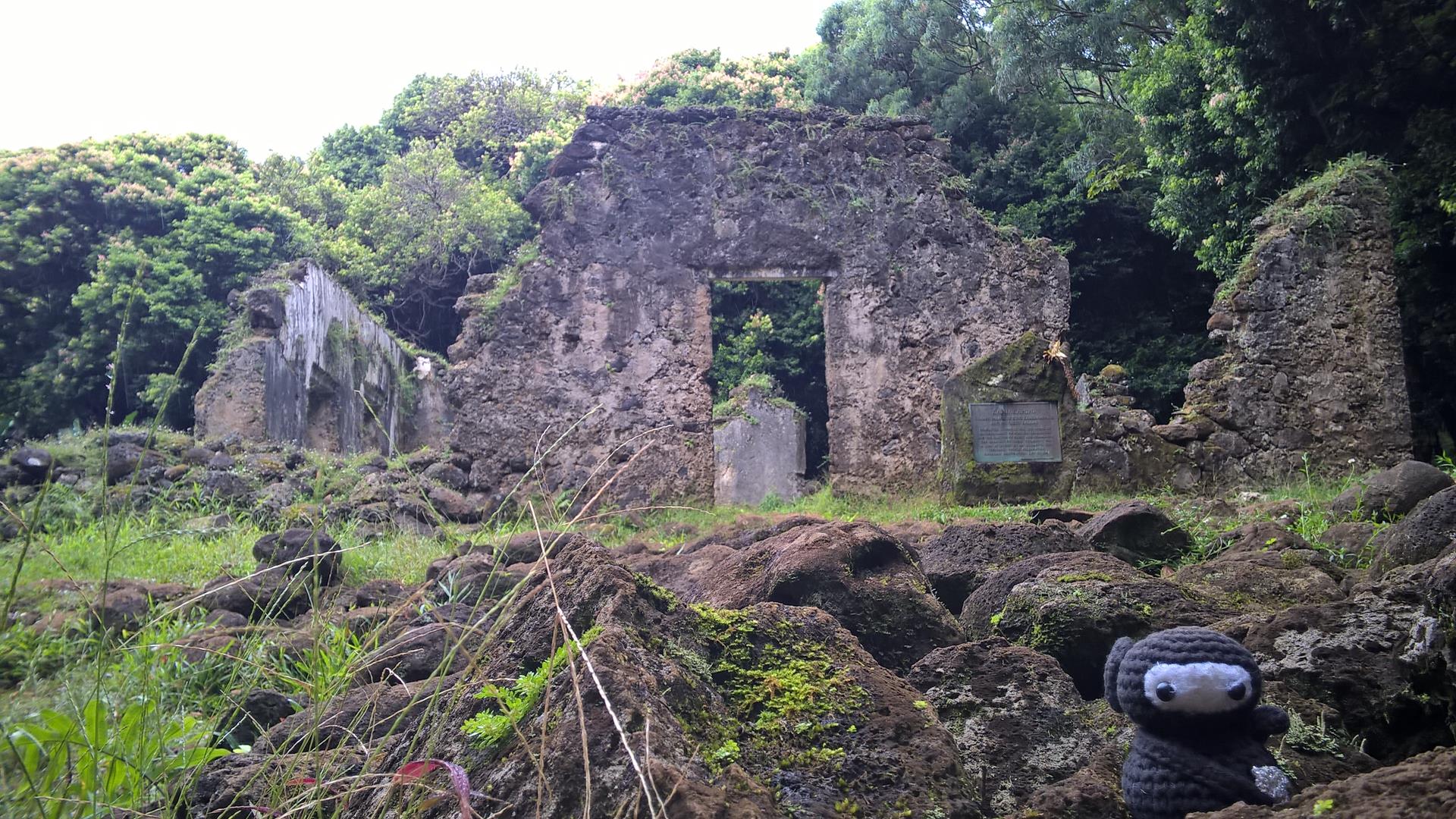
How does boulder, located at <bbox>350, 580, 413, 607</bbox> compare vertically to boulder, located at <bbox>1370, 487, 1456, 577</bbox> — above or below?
below

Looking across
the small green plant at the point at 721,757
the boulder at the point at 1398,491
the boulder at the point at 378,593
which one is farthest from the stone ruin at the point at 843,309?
the small green plant at the point at 721,757

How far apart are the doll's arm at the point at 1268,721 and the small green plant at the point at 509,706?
1.20 metres

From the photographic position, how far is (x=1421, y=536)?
3260 mm

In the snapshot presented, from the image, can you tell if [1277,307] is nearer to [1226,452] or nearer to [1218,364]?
[1218,364]

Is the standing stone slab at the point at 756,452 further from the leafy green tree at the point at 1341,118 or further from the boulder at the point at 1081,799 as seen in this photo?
the boulder at the point at 1081,799

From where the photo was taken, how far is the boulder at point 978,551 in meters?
4.04

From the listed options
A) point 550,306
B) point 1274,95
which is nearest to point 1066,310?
point 1274,95

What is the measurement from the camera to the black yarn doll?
6.01 ft

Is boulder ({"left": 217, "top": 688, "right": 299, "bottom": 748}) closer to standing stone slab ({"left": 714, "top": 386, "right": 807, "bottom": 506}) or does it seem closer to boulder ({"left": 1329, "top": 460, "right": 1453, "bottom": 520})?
boulder ({"left": 1329, "top": 460, "right": 1453, "bottom": 520})

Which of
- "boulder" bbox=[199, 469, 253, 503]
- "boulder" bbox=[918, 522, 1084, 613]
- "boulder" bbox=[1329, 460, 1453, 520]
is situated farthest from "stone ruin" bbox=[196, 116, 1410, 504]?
"boulder" bbox=[918, 522, 1084, 613]

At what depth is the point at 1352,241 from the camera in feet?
28.9

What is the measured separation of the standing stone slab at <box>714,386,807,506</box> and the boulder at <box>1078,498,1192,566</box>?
746cm

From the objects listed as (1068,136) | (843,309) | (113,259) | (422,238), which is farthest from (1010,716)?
(422,238)

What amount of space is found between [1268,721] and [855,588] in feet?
4.35
